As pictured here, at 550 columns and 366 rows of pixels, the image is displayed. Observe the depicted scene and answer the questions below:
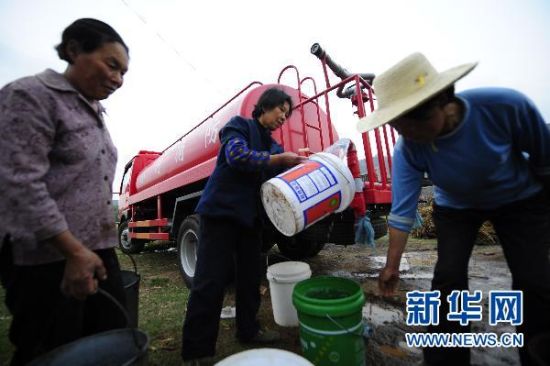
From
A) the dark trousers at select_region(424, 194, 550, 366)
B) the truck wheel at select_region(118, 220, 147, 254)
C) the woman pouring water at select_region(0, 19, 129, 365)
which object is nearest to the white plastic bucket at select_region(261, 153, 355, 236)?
the dark trousers at select_region(424, 194, 550, 366)

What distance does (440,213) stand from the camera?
166 cm

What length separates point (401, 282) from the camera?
135 inches

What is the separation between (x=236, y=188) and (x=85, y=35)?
114 centimetres

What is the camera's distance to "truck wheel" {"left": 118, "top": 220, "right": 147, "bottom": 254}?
24.7ft

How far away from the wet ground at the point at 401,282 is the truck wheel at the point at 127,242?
14.3 ft

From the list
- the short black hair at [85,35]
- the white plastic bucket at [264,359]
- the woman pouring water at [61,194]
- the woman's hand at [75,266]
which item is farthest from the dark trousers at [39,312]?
the short black hair at [85,35]

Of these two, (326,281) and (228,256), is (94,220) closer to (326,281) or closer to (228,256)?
(228,256)

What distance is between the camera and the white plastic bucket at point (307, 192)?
71.9 inches

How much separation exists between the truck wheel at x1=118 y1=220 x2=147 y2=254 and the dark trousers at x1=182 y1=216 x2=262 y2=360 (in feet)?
20.2

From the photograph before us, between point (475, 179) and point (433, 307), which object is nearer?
point (475, 179)

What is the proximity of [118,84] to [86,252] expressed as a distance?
829 mm

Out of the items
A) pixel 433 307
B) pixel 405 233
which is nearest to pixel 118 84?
pixel 405 233

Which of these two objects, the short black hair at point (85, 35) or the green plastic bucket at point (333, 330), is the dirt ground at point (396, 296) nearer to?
the green plastic bucket at point (333, 330)

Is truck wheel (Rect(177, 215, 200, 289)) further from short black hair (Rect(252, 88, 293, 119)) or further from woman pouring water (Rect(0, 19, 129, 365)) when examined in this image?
woman pouring water (Rect(0, 19, 129, 365))
